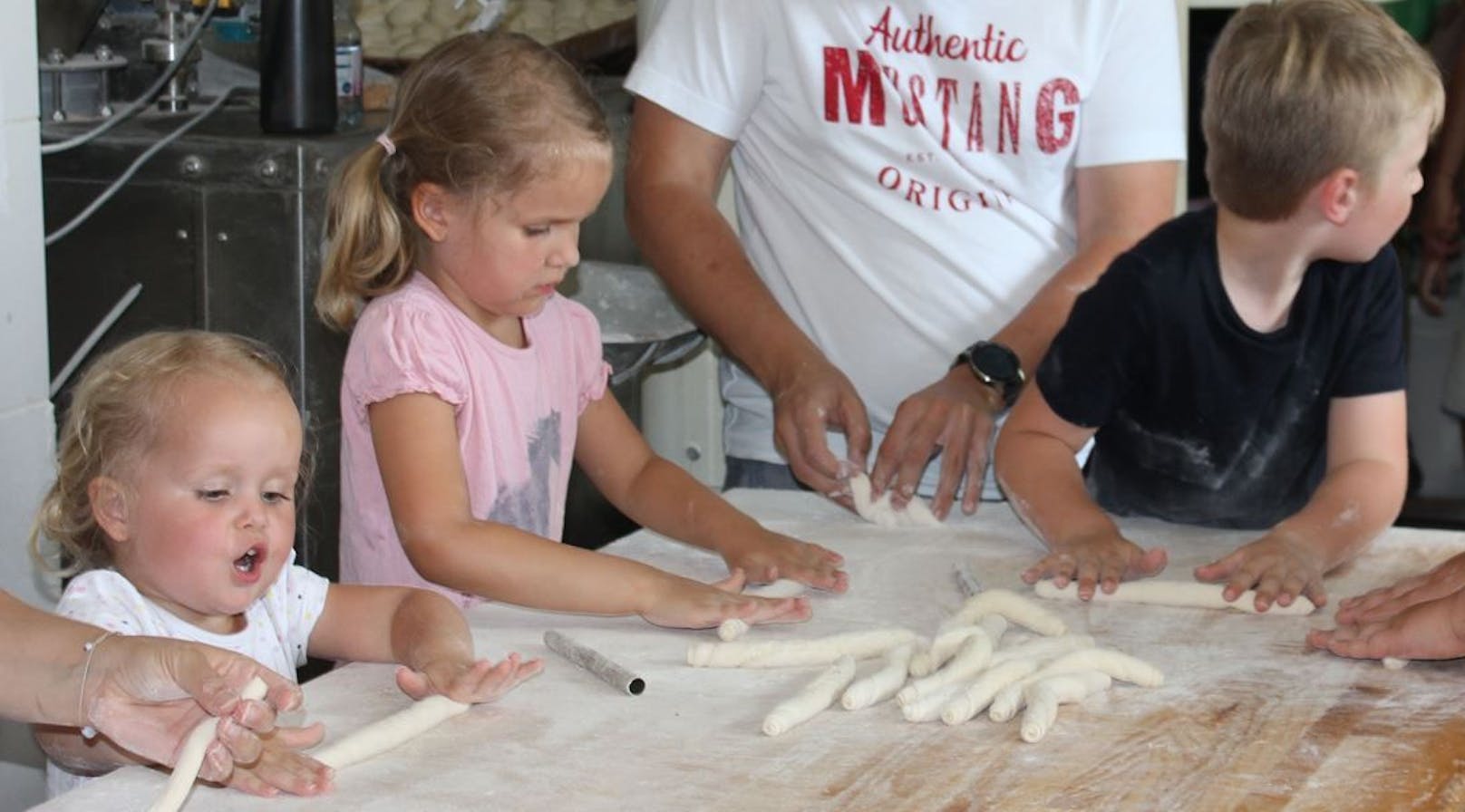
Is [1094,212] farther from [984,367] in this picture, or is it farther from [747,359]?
[747,359]

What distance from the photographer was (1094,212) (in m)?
2.25

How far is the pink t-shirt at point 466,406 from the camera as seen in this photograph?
1742 millimetres

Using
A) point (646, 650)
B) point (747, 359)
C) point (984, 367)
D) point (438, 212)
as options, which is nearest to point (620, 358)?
point (747, 359)

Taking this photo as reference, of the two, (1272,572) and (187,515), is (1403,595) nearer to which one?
(1272,572)

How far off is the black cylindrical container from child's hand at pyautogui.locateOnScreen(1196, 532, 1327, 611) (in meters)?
1.33

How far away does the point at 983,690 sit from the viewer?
1.44 metres

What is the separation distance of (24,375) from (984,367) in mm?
1083

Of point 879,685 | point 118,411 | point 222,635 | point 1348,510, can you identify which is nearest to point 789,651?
point 879,685

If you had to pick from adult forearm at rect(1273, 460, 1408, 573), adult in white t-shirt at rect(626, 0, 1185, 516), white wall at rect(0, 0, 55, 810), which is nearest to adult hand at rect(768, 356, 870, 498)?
adult in white t-shirt at rect(626, 0, 1185, 516)

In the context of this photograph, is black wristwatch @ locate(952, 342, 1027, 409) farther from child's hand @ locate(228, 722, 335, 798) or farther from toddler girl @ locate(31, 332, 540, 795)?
child's hand @ locate(228, 722, 335, 798)

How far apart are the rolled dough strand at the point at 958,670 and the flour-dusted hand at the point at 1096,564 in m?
0.20

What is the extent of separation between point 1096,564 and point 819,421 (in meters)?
0.43

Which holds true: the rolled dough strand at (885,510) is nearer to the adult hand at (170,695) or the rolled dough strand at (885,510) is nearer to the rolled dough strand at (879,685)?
the rolled dough strand at (879,685)

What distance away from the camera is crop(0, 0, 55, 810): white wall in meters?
1.98
